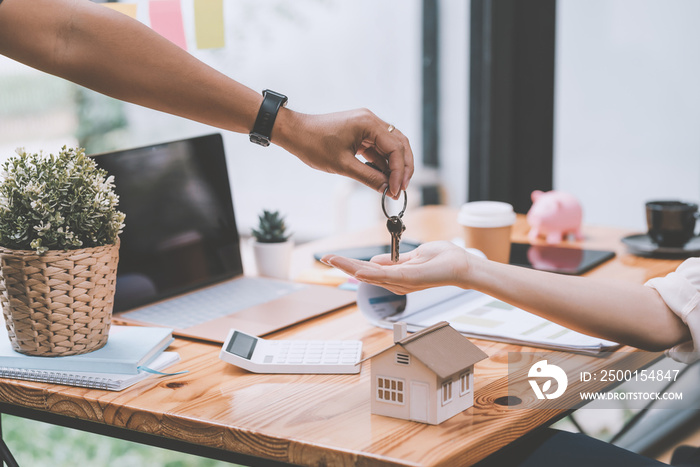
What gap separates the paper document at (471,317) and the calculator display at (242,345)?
21cm

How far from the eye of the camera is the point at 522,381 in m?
0.98

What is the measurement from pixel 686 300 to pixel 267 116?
67 centimetres

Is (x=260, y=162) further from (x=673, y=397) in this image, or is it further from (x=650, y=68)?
(x=673, y=397)

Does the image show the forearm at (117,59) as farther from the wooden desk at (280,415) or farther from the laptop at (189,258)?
the wooden desk at (280,415)

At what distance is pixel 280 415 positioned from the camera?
883 mm

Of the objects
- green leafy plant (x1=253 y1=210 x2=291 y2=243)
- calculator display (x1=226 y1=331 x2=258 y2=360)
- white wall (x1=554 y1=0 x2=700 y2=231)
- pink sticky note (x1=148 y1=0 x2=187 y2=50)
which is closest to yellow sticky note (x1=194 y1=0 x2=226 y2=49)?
pink sticky note (x1=148 y1=0 x2=187 y2=50)

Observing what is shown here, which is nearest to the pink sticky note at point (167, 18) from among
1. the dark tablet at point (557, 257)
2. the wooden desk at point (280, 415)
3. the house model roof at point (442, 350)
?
the wooden desk at point (280, 415)

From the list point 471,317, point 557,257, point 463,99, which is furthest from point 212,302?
point 463,99

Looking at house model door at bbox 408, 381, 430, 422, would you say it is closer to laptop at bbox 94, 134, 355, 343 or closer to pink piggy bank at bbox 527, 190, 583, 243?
laptop at bbox 94, 134, 355, 343

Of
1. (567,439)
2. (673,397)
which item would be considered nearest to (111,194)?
(567,439)

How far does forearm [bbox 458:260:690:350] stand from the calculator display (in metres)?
0.33

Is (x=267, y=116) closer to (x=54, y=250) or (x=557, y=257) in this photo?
(x=54, y=250)

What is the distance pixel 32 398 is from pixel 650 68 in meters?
2.20

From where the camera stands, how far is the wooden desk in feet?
2.64
